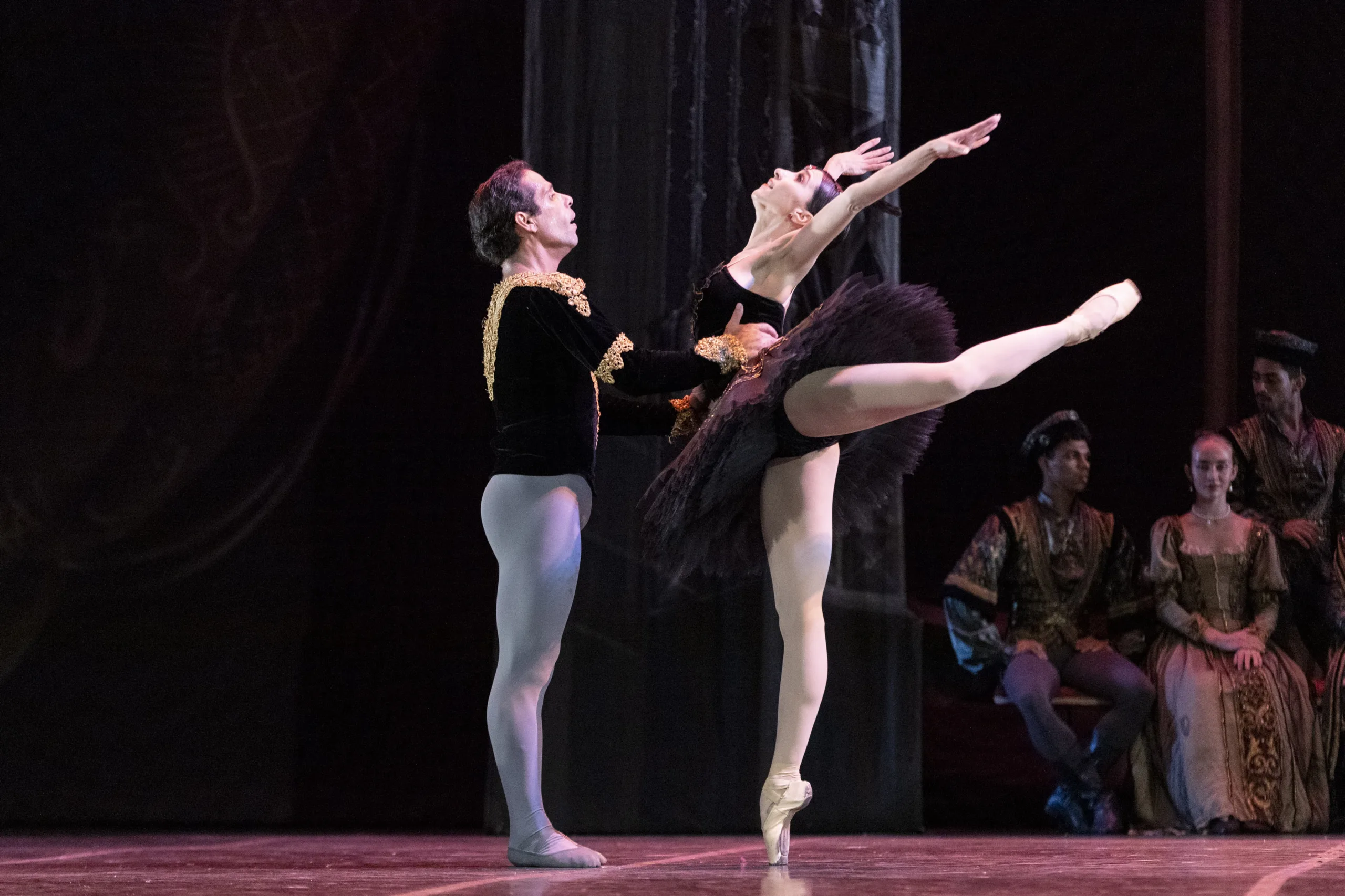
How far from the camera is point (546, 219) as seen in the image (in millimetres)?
3264

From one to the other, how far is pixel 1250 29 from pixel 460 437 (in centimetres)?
358

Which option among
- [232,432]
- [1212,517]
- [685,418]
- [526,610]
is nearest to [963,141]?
[685,418]

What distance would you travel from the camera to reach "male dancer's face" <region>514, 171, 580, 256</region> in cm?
326

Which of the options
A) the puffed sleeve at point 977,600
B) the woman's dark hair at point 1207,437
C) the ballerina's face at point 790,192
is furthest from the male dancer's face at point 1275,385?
the ballerina's face at point 790,192

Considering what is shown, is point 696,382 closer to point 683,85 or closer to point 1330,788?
point 683,85

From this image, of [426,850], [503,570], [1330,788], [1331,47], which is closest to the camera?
[503,570]

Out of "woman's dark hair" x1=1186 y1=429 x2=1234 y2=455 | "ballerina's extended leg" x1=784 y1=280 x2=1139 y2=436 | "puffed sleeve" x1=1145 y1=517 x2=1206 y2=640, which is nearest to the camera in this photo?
"ballerina's extended leg" x1=784 y1=280 x2=1139 y2=436

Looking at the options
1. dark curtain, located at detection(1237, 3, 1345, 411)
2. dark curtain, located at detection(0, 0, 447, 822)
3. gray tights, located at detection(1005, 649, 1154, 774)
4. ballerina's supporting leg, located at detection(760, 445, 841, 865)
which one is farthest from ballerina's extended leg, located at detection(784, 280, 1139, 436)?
dark curtain, located at detection(1237, 3, 1345, 411)

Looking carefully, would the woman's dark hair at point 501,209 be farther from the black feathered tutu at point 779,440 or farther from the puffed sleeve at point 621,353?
the black feathered tutu at point 779,440

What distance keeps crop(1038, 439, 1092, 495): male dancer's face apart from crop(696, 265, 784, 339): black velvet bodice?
6.44 feet

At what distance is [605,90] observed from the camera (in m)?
4.74

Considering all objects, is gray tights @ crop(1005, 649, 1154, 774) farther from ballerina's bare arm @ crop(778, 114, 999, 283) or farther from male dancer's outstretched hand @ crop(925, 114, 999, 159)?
male dancer's outstretched hand @ crop(925, 114, 999, 159)

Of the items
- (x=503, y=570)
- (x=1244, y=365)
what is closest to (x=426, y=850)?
(x=503, y=570)

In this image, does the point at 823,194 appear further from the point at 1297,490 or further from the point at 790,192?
the point at 1297,490
